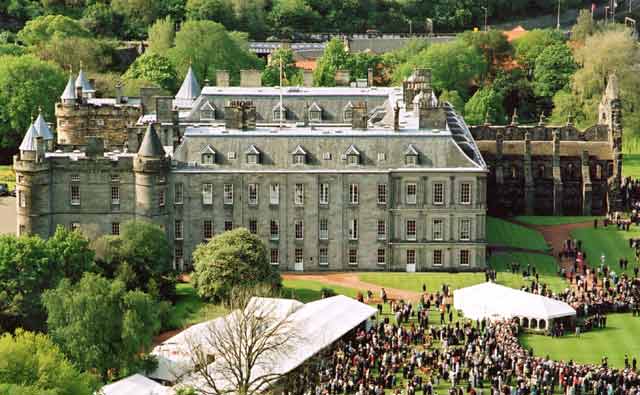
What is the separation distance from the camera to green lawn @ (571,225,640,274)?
122 metres

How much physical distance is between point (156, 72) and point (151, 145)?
201 ft

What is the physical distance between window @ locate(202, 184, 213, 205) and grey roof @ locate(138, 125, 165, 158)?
3.96 metres

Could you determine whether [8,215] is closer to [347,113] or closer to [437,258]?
[347,113]

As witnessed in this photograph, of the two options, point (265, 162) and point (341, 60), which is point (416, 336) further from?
point (341, 60)

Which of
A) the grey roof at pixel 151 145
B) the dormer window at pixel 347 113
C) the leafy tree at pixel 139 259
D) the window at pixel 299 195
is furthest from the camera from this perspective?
the dormer window at pixel 347 113

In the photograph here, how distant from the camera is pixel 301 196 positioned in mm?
119062

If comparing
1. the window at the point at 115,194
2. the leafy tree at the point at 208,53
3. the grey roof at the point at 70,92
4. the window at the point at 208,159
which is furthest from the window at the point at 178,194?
the leafy tree at the point at 208,53

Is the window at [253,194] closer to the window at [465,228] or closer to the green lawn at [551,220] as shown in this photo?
the window at [465,228]

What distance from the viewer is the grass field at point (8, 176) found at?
147750mm

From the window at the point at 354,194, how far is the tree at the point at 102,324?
25480mm

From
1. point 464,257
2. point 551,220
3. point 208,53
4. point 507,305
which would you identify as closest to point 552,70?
point 208,53

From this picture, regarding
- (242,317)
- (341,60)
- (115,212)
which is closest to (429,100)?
(115,212)

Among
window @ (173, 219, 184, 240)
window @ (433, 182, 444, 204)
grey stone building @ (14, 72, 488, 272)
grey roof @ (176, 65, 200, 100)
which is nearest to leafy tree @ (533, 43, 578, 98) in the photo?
grey roof @ (176, 65, 200, 100)

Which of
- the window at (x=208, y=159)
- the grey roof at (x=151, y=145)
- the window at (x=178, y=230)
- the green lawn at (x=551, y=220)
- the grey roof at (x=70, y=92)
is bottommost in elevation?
the green lawn at (x=551, y=220)
